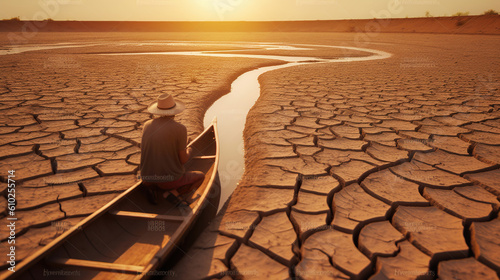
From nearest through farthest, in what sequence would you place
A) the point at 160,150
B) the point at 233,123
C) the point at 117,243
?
the point at 117,243 < the point at 160,150 < the point at 233,123

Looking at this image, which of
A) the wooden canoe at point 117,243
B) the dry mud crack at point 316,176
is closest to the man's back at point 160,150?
the wooden canoe at point 117,243

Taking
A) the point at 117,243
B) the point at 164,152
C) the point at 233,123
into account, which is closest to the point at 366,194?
the point at 164,152

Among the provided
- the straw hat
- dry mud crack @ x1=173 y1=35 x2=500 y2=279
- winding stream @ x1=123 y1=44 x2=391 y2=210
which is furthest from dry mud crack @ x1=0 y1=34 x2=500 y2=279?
the straw hat

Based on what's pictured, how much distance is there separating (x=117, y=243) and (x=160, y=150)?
629mm

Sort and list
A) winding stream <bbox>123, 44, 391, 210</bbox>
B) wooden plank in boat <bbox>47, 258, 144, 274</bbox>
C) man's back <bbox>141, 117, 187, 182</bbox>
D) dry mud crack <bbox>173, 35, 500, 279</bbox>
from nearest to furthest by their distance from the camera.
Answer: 1. wooden plank in boat <bbox>47, 258, 144, 274</bbox>
2. dry mud crack <bbox>173, 35, 500, 279</bbox>
3. man's back <bbox>141, 117, 187, 182</bbox>
4. winding stream <bbox>123, 44, 391, 210</bbox>

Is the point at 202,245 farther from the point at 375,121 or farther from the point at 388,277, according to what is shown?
the point at 375,121

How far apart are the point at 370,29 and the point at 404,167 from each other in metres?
45.8

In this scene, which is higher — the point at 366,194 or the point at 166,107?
the point at 166,107

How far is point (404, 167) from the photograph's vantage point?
269 centimetres

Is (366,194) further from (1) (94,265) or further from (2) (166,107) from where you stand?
(1) (94,265)

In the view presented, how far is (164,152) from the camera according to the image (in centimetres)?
205

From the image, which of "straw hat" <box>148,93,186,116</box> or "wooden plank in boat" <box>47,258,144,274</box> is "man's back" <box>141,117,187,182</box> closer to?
"straw hat" <box>148,93,186,116</box>

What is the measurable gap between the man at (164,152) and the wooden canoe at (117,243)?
0.11 meters

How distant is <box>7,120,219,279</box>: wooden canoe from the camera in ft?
4.48
